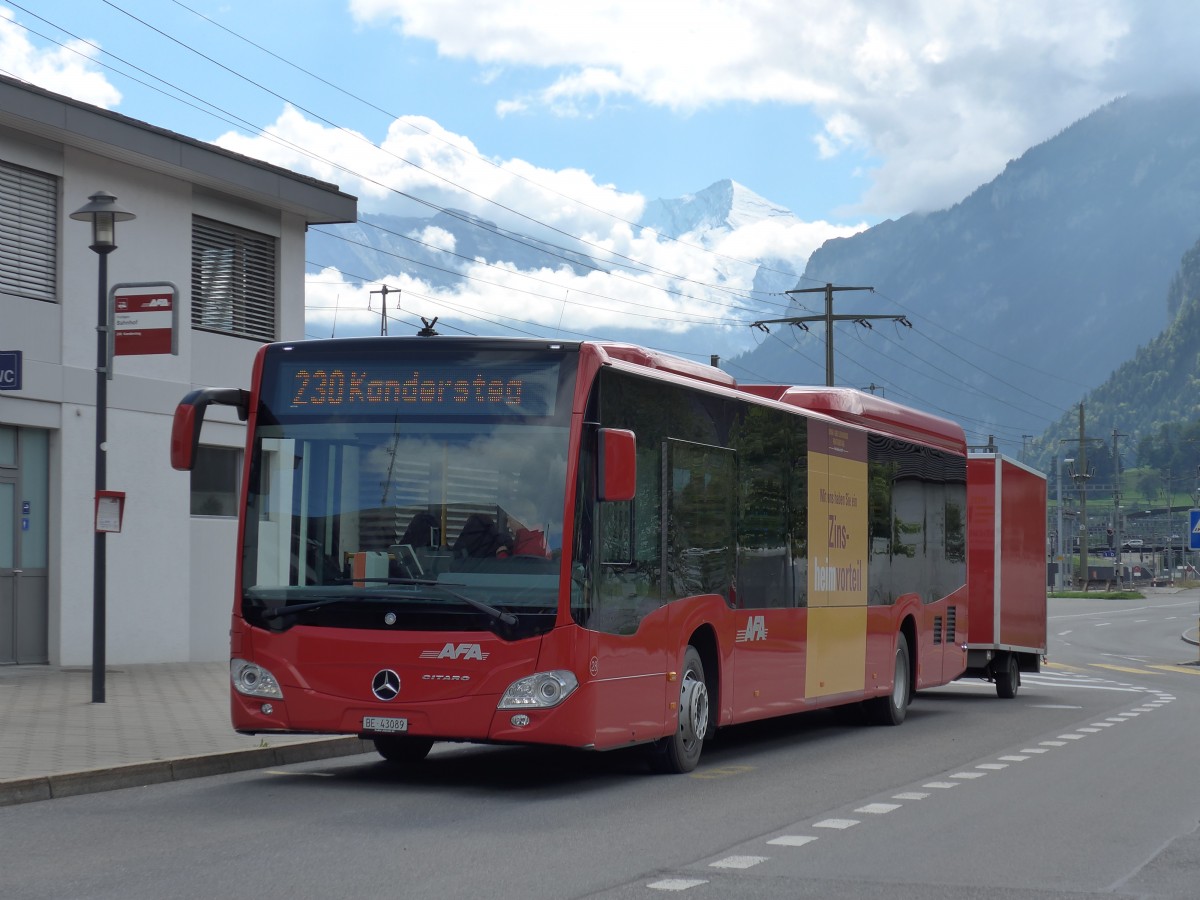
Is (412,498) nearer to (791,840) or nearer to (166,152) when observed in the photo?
(791,840)

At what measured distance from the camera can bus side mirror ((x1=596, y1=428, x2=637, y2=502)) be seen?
11609 millimetres

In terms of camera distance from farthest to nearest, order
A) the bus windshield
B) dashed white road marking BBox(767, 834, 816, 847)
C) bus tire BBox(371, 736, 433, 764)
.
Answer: bus tire BBox(371, 736, 433, 764) < the bus windshield < dashed white road marking BBox(767, 834, 816, 847)

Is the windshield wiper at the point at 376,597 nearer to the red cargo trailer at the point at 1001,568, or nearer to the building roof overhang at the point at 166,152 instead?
the building roof overhang at the point at 166,152

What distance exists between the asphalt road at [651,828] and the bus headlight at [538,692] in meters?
0.63

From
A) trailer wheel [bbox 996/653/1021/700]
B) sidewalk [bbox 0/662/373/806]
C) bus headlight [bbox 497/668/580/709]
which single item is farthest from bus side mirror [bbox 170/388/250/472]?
trailer wheel [bbox 996/653/1021/700]

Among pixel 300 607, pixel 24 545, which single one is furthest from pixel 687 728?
pixel 24 545

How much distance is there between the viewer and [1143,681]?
3086cm

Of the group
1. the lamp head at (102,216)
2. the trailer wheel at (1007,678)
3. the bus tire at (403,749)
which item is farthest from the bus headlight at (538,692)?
the trailer wheel at (1007,678)

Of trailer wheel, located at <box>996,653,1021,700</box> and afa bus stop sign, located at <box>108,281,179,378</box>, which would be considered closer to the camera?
afa bus stop sign, located at <box>108,281,179,378</box>

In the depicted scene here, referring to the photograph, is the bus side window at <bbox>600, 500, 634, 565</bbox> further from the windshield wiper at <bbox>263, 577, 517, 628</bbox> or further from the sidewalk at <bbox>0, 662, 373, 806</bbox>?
the sidewalk at <bbox>0, 662, 373, 806</bbox>

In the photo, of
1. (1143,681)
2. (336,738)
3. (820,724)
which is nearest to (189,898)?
(336,738)

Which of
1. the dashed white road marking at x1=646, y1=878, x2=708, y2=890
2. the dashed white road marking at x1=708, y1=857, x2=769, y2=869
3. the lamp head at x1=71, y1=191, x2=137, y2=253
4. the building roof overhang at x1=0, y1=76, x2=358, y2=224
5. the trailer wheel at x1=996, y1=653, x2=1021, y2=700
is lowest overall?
the trailer wheel at x1=996, y1=653, x2=1021, y2=700

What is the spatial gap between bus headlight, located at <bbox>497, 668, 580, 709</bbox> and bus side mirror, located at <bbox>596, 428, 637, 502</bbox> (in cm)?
120

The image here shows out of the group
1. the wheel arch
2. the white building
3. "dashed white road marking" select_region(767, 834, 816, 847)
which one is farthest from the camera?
the white building
